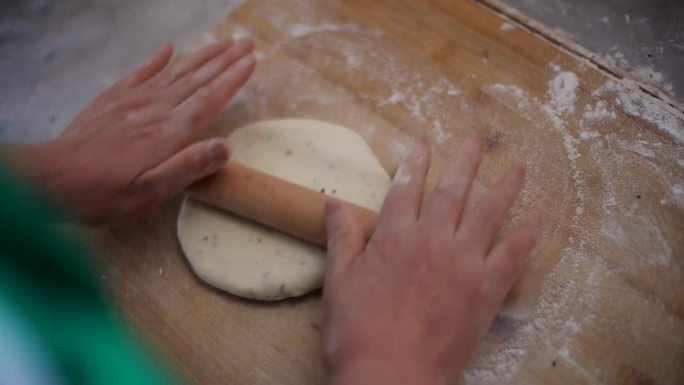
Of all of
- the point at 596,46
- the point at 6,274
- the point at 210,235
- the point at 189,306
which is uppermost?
the point at 596,46

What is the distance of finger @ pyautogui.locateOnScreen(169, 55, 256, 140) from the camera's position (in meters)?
1.07

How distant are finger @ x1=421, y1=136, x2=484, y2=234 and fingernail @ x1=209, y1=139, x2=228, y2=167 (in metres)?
0.36

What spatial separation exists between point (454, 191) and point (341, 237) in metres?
0.20

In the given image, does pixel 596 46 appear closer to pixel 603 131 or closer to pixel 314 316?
pixel 603 131

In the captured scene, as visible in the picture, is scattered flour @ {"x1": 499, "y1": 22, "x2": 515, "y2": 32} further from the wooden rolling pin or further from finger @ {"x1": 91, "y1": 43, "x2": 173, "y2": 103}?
finger @ {"x1": 91, "y1": 43, "x2": 173, "y2": 103}

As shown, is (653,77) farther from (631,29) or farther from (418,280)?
(418,280)

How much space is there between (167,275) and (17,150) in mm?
352

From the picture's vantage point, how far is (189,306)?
3.38ft

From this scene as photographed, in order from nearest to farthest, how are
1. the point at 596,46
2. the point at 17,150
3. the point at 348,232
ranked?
the point at 348,232, the point at 17,150, the point at 596,46

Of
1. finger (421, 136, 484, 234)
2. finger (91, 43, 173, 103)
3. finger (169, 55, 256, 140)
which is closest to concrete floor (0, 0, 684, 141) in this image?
finger (91, 43, 173, 103)

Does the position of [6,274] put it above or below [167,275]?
above

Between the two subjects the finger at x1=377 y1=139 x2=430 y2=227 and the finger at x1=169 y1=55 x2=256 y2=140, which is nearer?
the finger at x1=377 y1=139 x2=430 y2=227

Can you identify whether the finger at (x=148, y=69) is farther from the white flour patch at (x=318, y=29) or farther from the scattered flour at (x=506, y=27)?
the scattered flour at (x=506, y=27)

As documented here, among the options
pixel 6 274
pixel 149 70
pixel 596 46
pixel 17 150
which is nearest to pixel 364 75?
pixel 149 70
